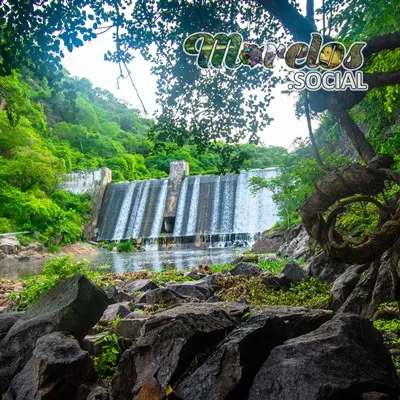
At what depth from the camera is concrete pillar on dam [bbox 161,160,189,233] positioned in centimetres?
3010

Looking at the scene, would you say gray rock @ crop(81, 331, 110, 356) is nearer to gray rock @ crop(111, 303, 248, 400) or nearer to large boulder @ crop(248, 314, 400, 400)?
gray rock @ crop(111, 303, 248, 400)

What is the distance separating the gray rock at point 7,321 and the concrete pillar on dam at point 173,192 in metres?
25.5

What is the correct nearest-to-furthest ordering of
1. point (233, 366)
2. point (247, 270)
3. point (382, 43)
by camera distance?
point (233, 366), point (382, 43), point (247, 270)

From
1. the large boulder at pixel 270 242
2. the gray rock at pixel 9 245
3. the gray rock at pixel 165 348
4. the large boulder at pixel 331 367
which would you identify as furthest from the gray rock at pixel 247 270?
the gray rock at pixel 9 245

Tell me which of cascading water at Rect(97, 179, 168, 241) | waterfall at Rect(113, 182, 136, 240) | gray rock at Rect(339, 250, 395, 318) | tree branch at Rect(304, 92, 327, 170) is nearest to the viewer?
tree branch at Rect(304, 92, 327, 170)

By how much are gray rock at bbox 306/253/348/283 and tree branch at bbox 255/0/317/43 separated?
4.40 metres

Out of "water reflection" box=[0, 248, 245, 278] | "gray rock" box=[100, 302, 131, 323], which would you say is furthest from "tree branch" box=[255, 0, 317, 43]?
"water reflection" box=[0, 248, 245, 278]

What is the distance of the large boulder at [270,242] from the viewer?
18.9m

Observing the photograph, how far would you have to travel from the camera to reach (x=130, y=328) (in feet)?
12.5

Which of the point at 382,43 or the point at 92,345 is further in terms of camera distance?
the point at 92,345

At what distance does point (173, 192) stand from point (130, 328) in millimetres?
28177

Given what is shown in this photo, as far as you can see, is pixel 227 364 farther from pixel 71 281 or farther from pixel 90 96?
pixel 90 96

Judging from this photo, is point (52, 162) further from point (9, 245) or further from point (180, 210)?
point (180, 210)

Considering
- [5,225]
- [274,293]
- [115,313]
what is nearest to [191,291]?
[274,293]
